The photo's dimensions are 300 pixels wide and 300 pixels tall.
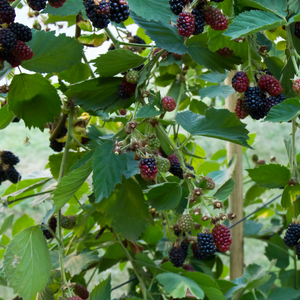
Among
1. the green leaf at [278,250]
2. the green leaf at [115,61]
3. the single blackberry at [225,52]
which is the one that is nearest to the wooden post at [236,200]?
the green leaf at [278,250]

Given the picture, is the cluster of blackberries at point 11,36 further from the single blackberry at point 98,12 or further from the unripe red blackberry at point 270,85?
the unripe red blackberry at point 270,85

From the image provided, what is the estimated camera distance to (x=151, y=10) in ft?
1.43

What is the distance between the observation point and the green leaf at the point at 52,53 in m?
0.53

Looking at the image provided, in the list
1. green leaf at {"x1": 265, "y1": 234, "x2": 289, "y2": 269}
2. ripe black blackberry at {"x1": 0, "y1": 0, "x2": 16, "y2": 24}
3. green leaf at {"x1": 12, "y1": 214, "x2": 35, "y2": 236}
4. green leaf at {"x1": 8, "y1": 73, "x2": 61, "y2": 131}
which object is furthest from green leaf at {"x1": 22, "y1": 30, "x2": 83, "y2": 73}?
green leaf at {"x1": 265, "y1": 234, "x2": 289, "y2": 269}

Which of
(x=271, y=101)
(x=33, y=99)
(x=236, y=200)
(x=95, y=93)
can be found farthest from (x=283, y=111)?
(x=236, y=200)

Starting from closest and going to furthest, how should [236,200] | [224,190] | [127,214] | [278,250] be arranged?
[224,190] → [127,214] → [236,200] → [278,250]

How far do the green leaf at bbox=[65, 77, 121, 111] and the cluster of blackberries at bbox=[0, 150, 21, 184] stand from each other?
25 centimetres

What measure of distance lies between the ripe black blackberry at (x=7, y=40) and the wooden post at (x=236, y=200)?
532 mm

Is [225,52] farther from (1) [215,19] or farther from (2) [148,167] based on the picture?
(2) [148,167]

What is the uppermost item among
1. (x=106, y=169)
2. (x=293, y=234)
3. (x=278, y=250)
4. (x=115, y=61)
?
(x=115, y=61)

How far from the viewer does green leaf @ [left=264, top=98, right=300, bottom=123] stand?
0.36 metres

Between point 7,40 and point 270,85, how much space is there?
A: 315 mm

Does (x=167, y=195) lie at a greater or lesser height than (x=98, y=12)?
lesser

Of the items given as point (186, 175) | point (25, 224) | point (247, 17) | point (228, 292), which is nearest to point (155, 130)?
point (186, 175)
